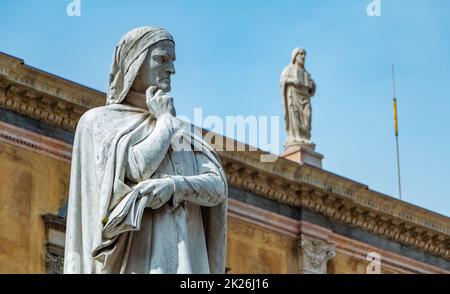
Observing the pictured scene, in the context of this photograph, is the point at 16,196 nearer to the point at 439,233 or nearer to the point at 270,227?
the point at 270,227

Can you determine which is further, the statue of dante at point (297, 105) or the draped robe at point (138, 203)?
the statue of dante at point (297, 105)

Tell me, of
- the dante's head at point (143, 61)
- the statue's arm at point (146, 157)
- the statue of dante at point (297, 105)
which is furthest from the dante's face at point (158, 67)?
the statue of dante at point (297, 105)

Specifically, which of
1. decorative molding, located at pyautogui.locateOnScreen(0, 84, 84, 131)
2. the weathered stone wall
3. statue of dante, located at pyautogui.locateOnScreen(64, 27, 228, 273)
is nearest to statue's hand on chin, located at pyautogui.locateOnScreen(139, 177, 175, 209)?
statue of dante, located at pyautogui.locateOnScreen(64, 27, 228, 273)

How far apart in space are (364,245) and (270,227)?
206 centimetres

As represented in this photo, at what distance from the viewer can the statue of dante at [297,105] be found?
2905cm

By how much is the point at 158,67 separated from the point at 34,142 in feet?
60.1

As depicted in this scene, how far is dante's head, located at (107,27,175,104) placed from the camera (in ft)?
22.7

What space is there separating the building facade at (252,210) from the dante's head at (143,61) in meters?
17.1

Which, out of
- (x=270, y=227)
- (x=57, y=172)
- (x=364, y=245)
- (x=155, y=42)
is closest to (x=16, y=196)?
(x=57, y=172)

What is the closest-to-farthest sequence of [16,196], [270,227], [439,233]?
[16,196] < [270,227] < [439,233]

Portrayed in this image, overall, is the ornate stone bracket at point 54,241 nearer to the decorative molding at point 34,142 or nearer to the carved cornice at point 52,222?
the carved cornice at point 52,222

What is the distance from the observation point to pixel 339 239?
96.1 ft

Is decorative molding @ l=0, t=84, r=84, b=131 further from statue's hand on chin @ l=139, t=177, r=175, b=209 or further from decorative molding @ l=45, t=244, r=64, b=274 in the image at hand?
statue's hand on chin @ l=139, t=177, r=175, b=209

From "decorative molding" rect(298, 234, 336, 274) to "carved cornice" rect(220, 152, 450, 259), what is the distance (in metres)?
0.57
